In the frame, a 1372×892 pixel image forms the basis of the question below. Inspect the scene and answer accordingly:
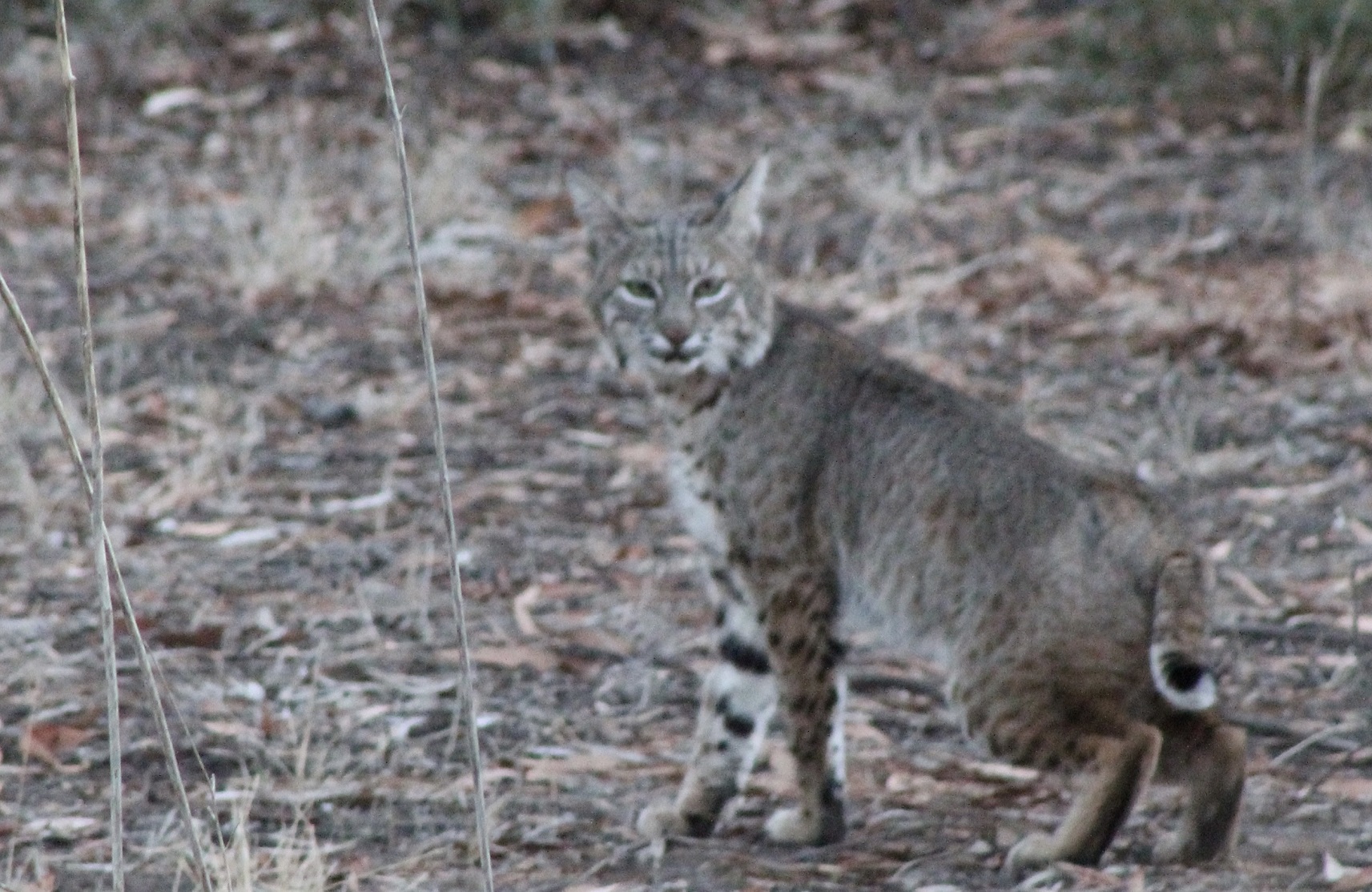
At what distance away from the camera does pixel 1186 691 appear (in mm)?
4137

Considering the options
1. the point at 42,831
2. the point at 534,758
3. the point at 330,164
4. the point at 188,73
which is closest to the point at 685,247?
the point at 534,758

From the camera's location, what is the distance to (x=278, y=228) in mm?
8945

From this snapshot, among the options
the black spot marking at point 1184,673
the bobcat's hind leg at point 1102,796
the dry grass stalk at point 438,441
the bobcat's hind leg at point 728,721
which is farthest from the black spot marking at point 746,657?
the dry grass stalk at point 438,441

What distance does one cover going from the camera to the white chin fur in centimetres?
413

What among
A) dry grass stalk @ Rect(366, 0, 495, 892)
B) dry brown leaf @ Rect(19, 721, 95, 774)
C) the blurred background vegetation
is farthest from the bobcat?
the blurred background vegetation

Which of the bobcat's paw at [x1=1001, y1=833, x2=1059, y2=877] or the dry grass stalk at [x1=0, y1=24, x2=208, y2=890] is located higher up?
the dry grass stalk at [x1=0, y1=24, x2=208, y2=890]

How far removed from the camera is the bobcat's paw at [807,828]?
4812 millimetres

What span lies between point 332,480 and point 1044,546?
3.17 meters

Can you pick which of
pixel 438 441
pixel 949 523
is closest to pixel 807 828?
pixel 949 523

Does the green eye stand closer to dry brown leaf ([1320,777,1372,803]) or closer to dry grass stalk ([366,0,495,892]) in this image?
dry brown leaf ([1320,777,1372,803])

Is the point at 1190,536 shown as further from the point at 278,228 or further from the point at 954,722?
the point at 278,228

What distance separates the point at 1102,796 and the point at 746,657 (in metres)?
1.10

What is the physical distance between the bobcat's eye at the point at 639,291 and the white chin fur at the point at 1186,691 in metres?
1.64

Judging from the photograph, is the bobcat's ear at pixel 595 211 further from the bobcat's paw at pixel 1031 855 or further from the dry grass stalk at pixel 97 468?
the dry grass stalk at pixel 97 468
